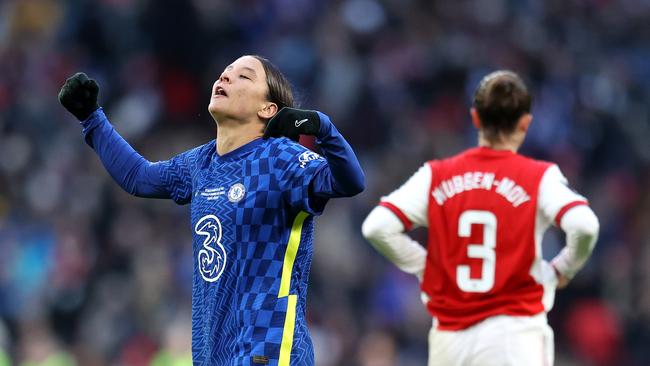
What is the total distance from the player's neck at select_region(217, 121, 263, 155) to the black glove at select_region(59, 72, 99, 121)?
64 centimetres

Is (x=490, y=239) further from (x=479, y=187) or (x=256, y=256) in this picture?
(x=256, y=256)

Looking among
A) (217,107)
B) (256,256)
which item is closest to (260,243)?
(256,256)

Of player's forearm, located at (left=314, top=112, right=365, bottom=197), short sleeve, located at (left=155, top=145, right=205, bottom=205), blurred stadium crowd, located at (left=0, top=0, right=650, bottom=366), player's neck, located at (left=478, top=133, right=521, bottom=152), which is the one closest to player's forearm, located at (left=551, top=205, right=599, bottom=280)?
player's neck, located at (left=478, top=133, right=521, bottom=152)

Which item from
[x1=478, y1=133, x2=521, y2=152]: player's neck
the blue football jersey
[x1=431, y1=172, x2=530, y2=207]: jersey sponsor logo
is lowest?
the blue football jersey

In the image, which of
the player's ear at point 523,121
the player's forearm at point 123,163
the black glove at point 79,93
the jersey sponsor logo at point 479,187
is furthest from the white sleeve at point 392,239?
the black glove at point 79,93

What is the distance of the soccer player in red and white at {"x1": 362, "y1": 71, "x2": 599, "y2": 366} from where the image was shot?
17.8 ft

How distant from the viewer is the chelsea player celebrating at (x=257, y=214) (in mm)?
5117

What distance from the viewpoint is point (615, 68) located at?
1409 centimetres

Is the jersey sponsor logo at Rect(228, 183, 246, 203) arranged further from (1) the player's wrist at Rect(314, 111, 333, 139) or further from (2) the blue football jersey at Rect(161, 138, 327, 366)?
(1) the player's wrist at Rect(314, 111, 333, 139)

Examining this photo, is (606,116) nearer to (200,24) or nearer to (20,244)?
(200,24)

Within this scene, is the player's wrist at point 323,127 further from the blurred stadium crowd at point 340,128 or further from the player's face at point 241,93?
the blurred stadium crowd at point 340,128

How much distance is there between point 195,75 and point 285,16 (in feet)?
3.91

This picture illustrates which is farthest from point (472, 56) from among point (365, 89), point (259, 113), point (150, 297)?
point (259, 113)

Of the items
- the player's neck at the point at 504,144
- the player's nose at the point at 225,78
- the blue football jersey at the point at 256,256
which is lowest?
the blue football jersey at the point at 256,256
